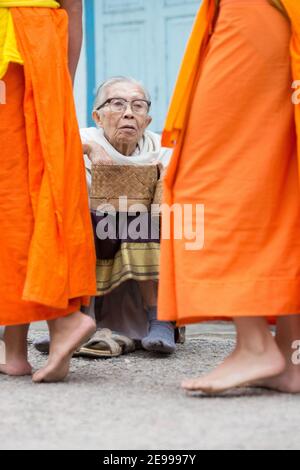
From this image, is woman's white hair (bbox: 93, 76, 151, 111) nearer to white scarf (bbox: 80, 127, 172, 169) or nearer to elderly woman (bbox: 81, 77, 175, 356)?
elderly woman (bbox: 81, 77, 175, 356)

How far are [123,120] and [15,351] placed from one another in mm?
1343

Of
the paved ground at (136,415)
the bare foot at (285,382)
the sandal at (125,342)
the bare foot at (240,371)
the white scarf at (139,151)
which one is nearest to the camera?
the paved ground at (136,415)

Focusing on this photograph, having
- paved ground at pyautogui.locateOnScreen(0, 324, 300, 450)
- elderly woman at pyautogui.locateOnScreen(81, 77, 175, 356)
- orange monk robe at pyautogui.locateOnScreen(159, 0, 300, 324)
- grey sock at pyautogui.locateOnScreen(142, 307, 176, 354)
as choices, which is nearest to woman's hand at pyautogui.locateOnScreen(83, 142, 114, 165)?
elderly woman at pyautogui.locateOnScreen(81, 77, 175, 356)

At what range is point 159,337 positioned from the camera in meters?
3.98

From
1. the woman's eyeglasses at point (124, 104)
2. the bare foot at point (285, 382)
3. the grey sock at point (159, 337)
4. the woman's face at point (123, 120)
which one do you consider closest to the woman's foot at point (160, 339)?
the grey sock at point (159, 337)

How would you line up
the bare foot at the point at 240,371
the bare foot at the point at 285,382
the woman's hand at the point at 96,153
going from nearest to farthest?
the bare foot at the point at 240,371, the bare foot at the point at 285,382, the woman's hand at the point at 96,153

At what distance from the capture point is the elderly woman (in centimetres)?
404

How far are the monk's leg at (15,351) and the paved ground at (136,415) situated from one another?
0.07 meters

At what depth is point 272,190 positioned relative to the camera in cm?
282

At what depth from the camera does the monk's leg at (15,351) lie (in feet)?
10.8

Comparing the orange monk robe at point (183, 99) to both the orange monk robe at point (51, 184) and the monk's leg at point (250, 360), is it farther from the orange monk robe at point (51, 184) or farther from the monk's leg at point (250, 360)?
the orange monk robe at point (51, 184)

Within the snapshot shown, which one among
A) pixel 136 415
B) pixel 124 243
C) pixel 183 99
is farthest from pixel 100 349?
pixel 136 415
